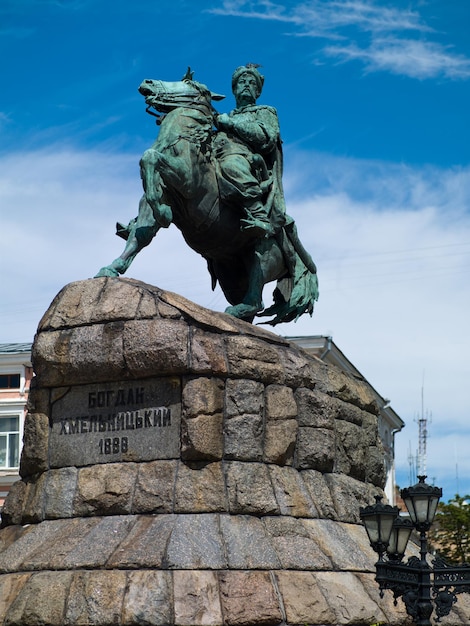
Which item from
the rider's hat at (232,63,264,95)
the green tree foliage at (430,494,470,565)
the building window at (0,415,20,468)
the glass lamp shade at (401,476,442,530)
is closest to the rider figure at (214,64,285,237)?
the rider's hat at (232,63,264,95)

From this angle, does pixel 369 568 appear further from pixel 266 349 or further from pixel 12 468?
pixel 12 468

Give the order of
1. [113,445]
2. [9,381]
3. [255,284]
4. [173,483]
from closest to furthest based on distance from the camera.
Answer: [173,483] → [113,445] → [255,284] → [9,381]

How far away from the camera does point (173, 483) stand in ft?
36.7

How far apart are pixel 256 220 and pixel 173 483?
356 centimetres

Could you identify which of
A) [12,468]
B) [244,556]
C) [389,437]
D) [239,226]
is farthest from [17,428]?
[244,556]

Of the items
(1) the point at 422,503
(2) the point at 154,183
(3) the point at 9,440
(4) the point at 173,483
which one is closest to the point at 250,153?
(2) the point at 154,183

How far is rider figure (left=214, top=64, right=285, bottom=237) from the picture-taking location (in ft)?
44.0

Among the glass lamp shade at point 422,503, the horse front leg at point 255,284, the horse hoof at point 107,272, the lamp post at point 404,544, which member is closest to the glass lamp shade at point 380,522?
the lamp post at point 404,544

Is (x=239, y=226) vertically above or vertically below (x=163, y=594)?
above

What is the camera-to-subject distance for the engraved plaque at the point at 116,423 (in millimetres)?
11523

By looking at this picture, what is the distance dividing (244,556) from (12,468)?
87.4 ft

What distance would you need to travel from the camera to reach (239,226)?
542 inches

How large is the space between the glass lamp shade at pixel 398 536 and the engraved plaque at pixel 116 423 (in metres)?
2.31

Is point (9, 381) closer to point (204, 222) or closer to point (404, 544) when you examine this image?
point (204, 222)
